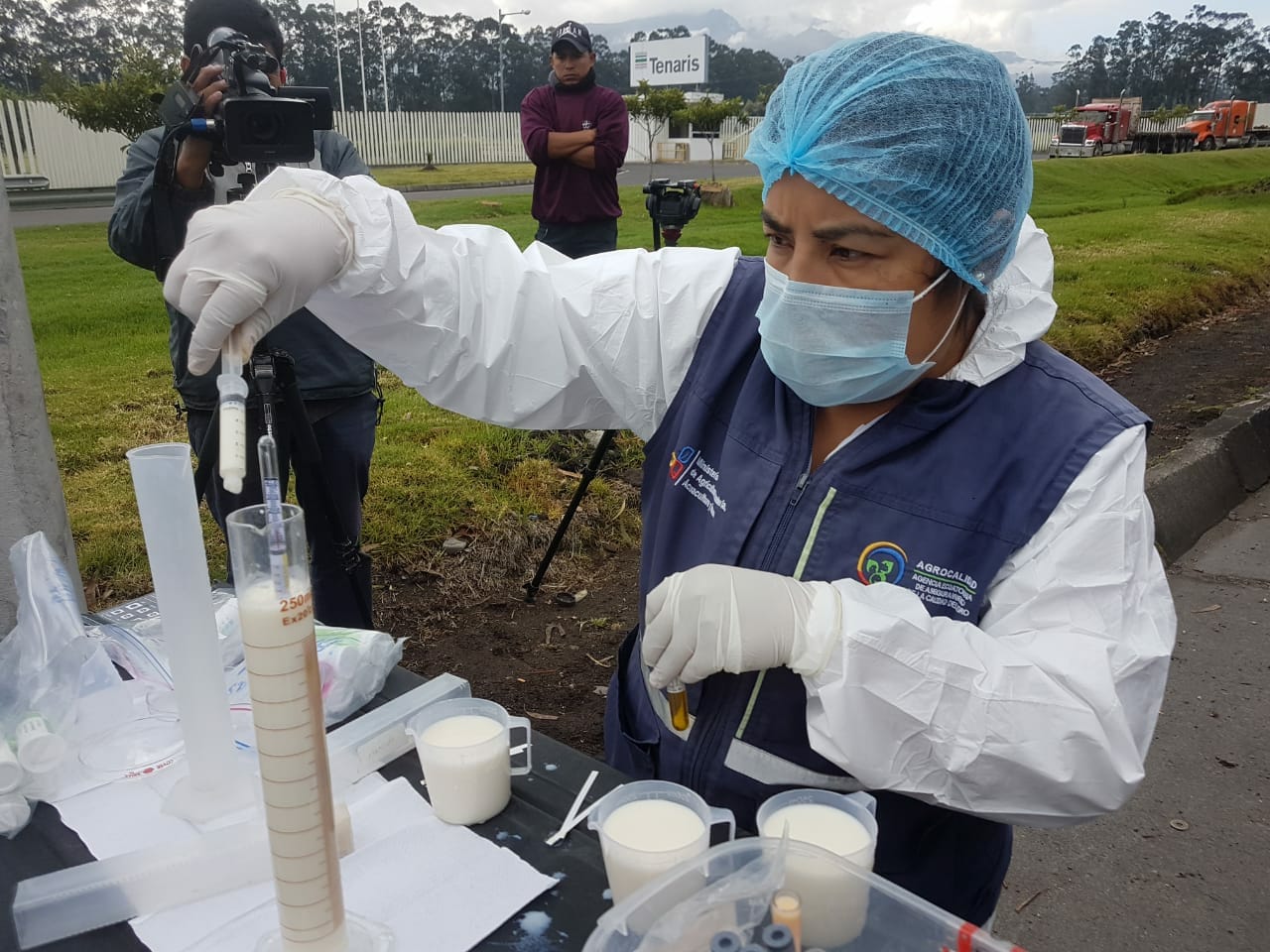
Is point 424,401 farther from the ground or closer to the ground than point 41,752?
closer to the ground

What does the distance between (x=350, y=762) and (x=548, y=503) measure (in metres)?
2.87

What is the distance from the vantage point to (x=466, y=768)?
1.15 meters

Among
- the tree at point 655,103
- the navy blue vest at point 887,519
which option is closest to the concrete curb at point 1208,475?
the navy blue vest at point 887,519

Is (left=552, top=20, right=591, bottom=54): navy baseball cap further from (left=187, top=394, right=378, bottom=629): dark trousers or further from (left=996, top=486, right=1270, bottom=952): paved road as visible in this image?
(left=996, top=486, right=1270, bottom=952): paved road

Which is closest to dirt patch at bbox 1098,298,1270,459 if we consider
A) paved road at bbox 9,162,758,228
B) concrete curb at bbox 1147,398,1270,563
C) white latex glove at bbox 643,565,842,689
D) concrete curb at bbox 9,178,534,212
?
concrete curb at bbox 1147,398,1270,563

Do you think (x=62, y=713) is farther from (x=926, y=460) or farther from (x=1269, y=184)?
(x=1269, y=184)

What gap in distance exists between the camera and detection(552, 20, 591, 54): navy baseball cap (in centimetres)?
525

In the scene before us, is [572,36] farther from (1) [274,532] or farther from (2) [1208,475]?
(1) [274,532]

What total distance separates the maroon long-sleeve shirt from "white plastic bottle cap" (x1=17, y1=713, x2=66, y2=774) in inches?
186

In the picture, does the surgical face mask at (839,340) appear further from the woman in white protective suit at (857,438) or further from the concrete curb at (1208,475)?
the concrete curb at (1208,475)

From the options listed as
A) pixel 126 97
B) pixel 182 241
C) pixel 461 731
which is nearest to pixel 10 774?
pixel 461 731

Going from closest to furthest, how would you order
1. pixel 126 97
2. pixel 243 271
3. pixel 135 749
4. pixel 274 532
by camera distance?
1. pixel 274 532
2. pixel 243 271
3. pixel 135 749
4. pixel 126 97

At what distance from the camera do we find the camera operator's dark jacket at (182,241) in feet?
8.03

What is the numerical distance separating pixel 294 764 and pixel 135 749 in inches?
24.3
